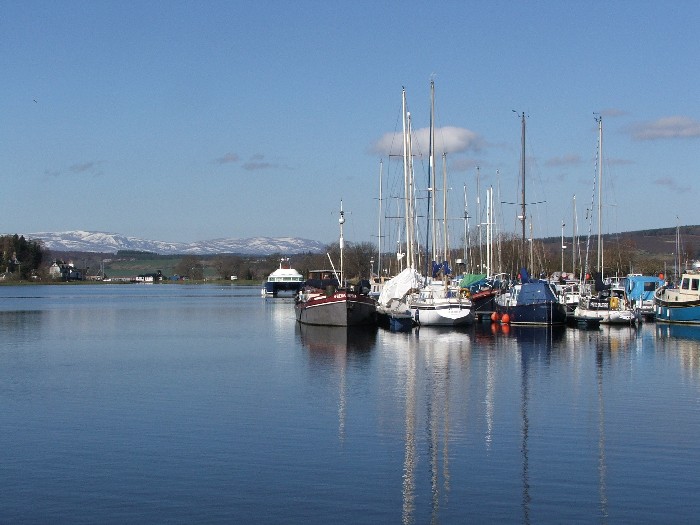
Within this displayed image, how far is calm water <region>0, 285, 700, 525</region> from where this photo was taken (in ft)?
56.4

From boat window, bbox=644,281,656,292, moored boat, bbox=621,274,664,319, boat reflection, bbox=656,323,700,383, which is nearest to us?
boat reflection, bbox=656,323,700,383

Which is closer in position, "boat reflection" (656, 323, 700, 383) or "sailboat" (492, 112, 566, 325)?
"boat reflection" (656, 323, 700, 383)

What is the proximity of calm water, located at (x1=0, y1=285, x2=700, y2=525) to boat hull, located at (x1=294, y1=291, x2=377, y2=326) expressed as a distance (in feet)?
45.4

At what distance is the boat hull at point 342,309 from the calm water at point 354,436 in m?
13.8

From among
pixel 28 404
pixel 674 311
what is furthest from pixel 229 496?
pixel 674 311

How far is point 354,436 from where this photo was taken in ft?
76.5

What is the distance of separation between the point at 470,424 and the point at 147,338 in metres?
35.3

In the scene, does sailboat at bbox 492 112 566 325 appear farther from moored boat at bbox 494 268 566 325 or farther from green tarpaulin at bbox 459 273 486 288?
green tarpaulin at bbox 459 273 486 288

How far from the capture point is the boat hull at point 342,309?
5991 cm

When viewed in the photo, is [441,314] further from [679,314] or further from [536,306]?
[679,314]

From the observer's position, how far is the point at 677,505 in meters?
16.9

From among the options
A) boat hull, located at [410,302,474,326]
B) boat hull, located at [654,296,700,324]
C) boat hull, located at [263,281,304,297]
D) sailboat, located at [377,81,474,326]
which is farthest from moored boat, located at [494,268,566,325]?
boat hull, located at [263,281,304,297]

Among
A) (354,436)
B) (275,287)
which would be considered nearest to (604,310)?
(354,436)

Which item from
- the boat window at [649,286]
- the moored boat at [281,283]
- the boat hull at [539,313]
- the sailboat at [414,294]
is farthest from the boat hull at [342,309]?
the moored boat at [281,283]
